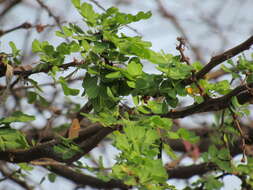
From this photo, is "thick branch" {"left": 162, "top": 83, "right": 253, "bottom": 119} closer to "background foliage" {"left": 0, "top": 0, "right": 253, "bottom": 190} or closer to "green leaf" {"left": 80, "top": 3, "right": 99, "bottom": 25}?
"background foliage" {"left": 0, "top": 0, "right": 253, "bottom": 190}

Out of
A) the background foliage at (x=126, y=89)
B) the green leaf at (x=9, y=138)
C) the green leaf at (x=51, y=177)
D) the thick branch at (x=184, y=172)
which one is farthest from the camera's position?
the thick branch at (x=184, y=172)

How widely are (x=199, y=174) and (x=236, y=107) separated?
68 centimetres

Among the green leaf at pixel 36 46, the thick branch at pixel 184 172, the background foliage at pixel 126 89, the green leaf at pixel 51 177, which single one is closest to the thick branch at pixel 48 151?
the background foliage at pixel 126 89

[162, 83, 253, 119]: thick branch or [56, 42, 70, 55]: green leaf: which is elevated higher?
[56, 42, 70, 55]: green leaf

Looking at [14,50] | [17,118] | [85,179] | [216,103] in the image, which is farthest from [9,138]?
[85,179]

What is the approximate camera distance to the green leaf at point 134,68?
1032 millimetres

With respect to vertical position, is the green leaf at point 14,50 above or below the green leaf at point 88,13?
below

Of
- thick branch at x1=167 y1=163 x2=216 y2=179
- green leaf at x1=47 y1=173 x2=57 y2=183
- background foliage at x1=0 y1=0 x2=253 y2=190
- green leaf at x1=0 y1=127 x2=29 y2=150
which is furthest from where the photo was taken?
thick branch at x1=167 y1=163 x2=216 y2=179

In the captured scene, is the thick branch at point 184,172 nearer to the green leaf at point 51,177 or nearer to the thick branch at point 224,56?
the green leaf at point 51,177

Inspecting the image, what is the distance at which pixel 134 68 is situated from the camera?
1037 millimetres

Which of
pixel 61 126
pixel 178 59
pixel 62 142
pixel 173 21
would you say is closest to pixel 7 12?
pixel 61 126

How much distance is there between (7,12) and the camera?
7.39 ft

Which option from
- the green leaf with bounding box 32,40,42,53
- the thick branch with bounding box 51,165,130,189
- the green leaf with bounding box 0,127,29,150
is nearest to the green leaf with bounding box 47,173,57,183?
the thick branch with bounding box 51,165,130,189

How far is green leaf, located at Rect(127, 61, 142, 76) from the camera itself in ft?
3.39
